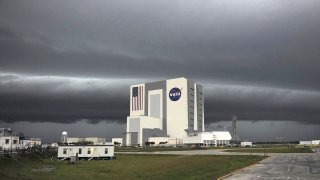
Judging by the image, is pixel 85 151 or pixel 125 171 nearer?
pixel 125 171

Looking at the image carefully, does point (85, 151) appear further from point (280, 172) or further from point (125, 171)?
point (280, 172)

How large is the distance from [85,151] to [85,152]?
279 mm

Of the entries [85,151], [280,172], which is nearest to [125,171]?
[280,172]

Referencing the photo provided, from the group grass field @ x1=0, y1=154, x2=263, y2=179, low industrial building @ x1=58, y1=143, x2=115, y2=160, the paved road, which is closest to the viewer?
the paved road

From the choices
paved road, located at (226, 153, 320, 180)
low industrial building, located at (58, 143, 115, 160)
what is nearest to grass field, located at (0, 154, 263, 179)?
paved road, located at (226, 153, 320, 180)

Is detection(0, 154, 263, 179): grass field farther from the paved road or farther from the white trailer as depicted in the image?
the white trailer

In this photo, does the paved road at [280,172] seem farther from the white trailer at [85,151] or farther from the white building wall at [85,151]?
the white building wall at [85,151]

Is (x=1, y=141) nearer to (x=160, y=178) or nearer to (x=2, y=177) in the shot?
(x=2, y=177)

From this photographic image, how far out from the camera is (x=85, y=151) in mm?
96312

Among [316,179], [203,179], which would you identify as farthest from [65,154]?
[316,179]

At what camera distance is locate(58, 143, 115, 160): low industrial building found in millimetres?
94625

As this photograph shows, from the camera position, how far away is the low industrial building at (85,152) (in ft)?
310

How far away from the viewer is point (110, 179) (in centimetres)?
4612

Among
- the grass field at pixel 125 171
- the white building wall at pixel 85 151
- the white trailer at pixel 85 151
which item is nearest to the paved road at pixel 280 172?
the grass field at pixel 125 171
